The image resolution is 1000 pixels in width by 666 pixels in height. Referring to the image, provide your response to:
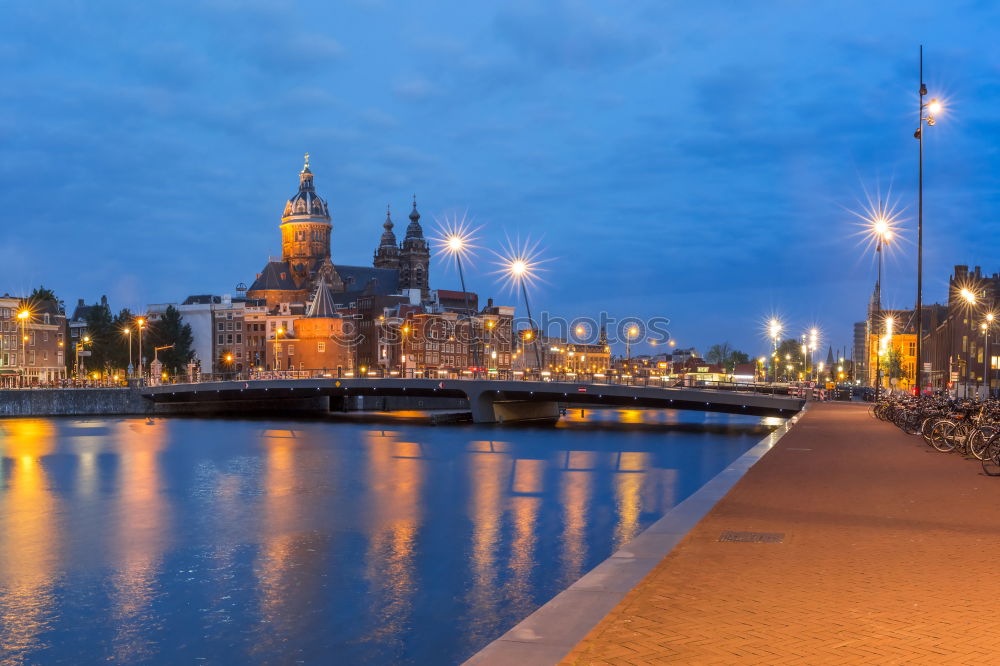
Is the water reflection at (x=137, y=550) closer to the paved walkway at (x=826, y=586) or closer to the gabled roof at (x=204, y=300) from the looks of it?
the paved walkway at (x=826, y=586)

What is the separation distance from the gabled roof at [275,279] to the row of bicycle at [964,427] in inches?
5570

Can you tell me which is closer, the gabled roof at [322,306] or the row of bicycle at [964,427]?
the row of bicycle at [964,427]

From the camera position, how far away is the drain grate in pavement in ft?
39.6

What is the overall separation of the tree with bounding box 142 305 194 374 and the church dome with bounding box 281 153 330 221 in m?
51.8

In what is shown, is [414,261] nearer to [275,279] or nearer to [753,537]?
[275,279]

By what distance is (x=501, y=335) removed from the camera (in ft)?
525

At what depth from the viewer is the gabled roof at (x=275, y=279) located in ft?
538

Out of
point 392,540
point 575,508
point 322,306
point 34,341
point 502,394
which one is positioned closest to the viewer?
point 392,540

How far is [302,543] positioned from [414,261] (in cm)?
17121

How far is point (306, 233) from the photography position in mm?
177500

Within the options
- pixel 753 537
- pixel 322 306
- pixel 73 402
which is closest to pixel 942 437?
pixel 753 537

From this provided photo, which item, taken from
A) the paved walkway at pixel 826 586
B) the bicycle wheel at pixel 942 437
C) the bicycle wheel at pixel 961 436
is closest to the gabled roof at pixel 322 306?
the bicycle wheel at pixel 942 437

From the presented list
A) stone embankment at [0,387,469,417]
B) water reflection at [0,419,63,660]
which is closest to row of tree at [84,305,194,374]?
stone embankment at [0,387,469,417]

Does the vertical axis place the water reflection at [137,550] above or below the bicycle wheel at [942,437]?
below
